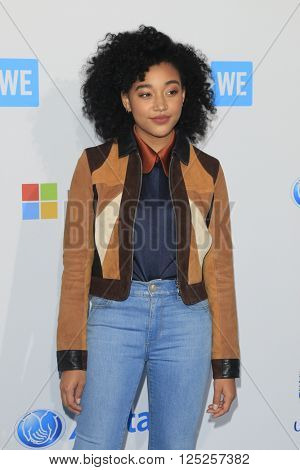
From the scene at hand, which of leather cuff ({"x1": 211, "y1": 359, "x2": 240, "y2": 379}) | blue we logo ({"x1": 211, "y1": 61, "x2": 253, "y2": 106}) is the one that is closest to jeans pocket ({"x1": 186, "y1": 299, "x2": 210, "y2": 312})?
leather cuff ({"x1": 211, "y1": 359, "x2": 240, "y2": 379})

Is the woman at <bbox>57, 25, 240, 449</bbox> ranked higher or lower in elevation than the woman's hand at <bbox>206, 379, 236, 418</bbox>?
higher

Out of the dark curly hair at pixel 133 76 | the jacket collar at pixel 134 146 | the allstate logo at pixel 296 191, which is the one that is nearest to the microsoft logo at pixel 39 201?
the dark curly hair at pixel 133 76

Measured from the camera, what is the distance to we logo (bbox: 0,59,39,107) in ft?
6.08

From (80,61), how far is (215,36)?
0.46 m

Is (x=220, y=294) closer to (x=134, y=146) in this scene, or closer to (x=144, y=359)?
(x=144, y=359)

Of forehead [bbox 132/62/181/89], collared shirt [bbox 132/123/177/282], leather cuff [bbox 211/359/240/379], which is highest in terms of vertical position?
forehead [bbox 132/62/181/89]

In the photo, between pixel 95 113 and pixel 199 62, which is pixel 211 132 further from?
pixel 95 113

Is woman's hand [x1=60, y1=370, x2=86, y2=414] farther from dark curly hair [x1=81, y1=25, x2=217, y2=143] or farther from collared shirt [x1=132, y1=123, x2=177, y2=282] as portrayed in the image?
dark curly hair [x1=81, y1=25, x2=217, y2=143]

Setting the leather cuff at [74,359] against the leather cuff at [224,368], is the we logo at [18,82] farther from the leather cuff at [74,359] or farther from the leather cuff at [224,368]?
the leather cuff at [224,368]

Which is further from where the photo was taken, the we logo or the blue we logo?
the blue we logo

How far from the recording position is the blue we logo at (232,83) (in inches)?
79.0

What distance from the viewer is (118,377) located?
1.58m

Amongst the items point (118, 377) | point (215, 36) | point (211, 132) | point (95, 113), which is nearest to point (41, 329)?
point (118, 377)

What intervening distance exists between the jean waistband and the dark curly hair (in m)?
0.48
